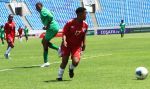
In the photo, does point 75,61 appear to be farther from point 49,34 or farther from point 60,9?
point 60,9

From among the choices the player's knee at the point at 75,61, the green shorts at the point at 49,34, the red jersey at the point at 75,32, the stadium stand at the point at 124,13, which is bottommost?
the stadium stand at the point at 124,13

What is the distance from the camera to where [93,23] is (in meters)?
80.2

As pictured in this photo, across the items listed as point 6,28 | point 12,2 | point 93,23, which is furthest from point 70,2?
point 6,28

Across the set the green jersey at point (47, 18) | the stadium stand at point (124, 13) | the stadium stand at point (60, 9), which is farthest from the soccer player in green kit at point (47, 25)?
the stadium stand at point (124, 13)

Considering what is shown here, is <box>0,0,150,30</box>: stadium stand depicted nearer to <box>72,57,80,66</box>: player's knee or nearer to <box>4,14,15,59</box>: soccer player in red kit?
<box>4,14,15,59</box>: soccer player in red kit

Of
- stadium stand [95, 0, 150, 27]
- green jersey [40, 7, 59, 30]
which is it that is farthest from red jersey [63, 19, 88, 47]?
stadium stand [95, 0, 150, 27]

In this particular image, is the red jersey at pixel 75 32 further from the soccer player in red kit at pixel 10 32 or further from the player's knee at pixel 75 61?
the soccer player in red kit at pixel 10 32

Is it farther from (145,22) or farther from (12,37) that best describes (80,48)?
(145,22)

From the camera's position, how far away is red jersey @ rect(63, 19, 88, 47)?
11.7 meters

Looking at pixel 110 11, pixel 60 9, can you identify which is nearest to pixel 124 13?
pixel 110 11

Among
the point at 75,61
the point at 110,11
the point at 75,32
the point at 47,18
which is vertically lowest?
the point at 110,11

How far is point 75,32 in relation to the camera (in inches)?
464

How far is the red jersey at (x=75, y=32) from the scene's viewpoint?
11672 millimetres

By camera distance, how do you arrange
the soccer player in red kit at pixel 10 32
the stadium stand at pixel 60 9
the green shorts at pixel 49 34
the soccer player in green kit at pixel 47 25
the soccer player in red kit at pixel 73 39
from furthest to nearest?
the stadium stand at pixel 60 9
the soccer player in red kit at pixel 10 32
the green shorts at pixel 49 34
the soccer player in green kit at pixel 47 25
the soccer player in red kit at pixel 73 39
